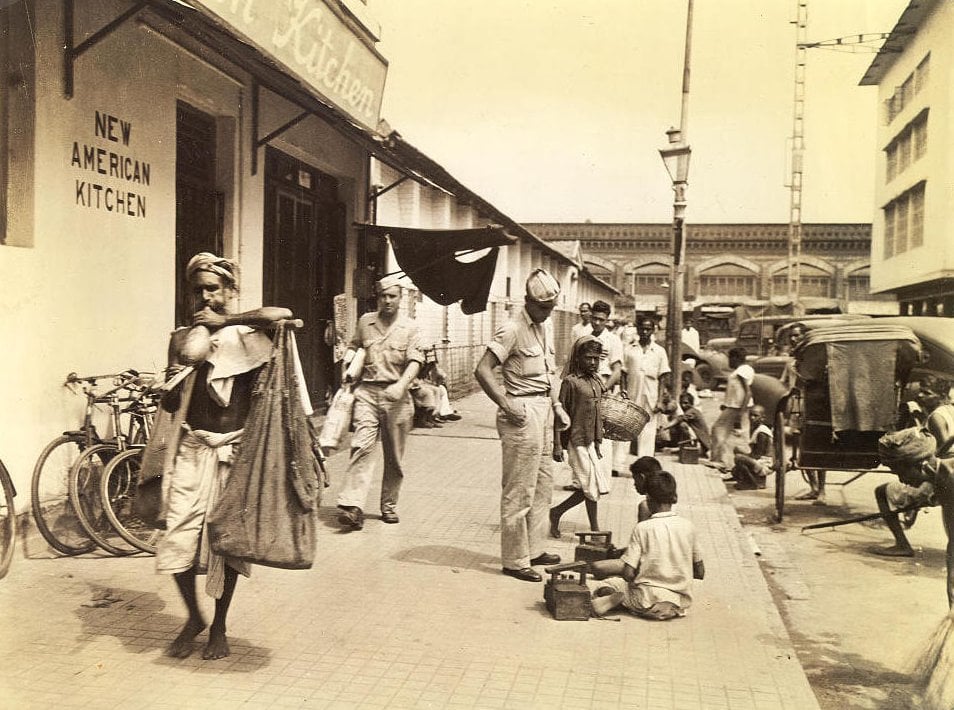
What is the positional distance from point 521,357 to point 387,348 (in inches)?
69.5

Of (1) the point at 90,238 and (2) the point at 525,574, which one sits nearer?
(2) the point at 525,574

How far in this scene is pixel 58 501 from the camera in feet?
19.2

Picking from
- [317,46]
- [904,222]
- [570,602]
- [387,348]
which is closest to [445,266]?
[387,348]

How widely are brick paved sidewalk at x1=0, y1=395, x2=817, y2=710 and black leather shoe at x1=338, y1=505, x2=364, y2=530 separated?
11.3 inches

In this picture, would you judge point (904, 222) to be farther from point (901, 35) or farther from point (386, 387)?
point (386, 387)

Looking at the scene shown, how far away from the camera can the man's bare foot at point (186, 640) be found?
4184 millimetres

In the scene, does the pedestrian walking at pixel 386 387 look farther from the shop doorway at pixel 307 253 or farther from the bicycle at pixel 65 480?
the shop doorway at pixel 307 253

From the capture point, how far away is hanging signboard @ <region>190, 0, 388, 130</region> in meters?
5.75

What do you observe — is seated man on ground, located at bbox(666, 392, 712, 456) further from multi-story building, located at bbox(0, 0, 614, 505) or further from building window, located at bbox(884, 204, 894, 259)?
building window, located at bbox(884, 204, 894, 259)

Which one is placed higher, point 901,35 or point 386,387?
point 901,35

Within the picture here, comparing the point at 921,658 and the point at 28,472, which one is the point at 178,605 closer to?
the point at 28,472

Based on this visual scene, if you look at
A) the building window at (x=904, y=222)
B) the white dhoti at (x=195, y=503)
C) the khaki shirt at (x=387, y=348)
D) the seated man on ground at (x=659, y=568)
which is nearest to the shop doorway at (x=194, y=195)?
the khaki shirt at (x=387, y=348)

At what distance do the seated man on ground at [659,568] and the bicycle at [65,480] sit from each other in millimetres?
3459

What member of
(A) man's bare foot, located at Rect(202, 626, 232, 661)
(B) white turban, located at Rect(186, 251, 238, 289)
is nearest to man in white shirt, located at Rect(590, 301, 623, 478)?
(B) white turban, located at Rect(186, 251, 238, 289)
